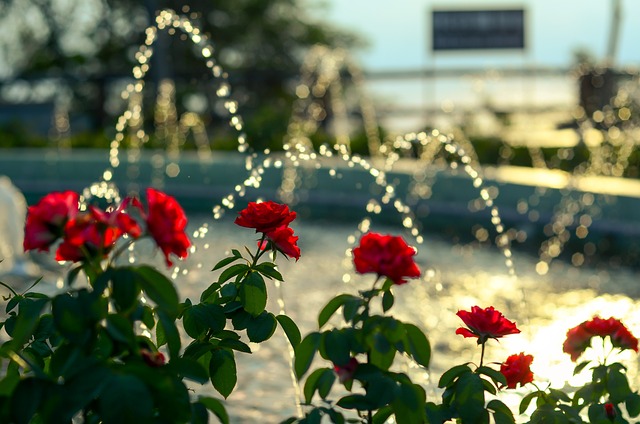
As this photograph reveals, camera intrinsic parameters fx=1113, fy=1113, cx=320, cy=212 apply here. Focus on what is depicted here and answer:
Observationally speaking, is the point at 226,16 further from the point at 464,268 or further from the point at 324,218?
the point at 464,268

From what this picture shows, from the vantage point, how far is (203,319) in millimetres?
2744

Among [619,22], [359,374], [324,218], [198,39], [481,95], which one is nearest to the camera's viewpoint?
[359,374]

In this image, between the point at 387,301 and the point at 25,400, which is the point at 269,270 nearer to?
the point at 387,301

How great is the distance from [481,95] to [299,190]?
780 centimetres

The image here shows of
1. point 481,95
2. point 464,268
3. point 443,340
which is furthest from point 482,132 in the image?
point 443,340

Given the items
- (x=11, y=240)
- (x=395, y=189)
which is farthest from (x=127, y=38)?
(x=11, y=240)

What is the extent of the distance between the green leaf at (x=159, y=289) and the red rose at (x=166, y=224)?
0.09 m

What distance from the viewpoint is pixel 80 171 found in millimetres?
15250

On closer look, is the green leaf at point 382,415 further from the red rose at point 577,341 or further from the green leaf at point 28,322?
the green leaf at point 28,322

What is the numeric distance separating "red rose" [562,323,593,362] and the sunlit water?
1622 millimetres

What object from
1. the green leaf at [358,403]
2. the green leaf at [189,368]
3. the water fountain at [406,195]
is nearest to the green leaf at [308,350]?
the green leaf at [358,403]

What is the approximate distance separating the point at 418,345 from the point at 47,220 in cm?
82

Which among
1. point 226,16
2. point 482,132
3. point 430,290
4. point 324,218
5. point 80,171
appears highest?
point 226,16

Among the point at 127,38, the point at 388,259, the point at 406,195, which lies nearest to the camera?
the point at 388,259
